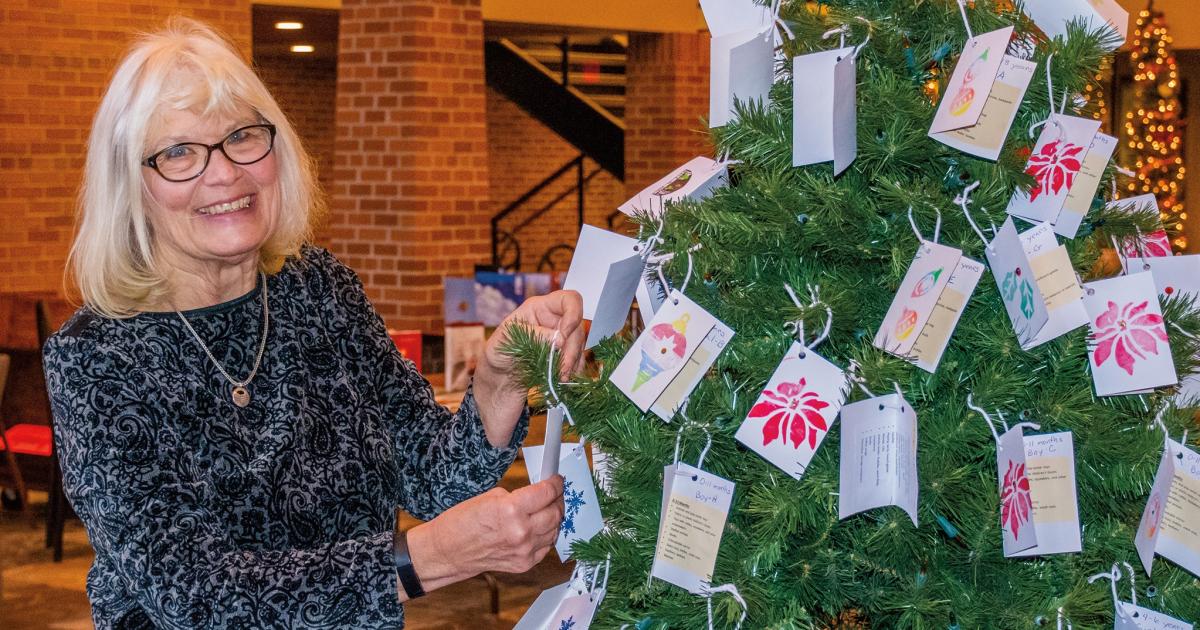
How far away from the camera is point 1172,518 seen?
4.46ft

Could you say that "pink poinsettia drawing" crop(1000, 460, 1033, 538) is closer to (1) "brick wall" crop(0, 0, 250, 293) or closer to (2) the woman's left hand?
(2) the woman's left hand

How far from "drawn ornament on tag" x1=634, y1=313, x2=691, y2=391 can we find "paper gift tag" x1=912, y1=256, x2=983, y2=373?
0.78 ft

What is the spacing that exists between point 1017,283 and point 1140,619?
38cm

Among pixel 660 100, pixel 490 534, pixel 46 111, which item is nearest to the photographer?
pixel 490 534

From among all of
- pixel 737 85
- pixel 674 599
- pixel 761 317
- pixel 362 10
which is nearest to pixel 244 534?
pixel 674 599

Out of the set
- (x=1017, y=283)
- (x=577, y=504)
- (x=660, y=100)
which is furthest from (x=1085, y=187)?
(x=660, y=100)

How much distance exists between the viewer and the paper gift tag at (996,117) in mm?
1360

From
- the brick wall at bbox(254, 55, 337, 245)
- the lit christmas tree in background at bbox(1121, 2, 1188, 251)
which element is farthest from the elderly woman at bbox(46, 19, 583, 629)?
the brick wall at bbox(254, 55, 337, 245)

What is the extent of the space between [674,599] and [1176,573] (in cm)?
55

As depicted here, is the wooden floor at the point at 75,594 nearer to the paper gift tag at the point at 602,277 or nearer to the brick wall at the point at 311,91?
the paper gift tag at the point at 602,277

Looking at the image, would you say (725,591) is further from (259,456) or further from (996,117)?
(259,456)

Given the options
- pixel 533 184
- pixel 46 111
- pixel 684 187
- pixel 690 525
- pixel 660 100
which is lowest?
pixel 533 184

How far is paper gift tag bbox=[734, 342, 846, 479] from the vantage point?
4.38ft

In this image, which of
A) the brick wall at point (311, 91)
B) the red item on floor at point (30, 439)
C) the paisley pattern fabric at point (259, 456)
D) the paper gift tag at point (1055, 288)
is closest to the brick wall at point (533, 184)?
the brick wall at point (311, 91)
